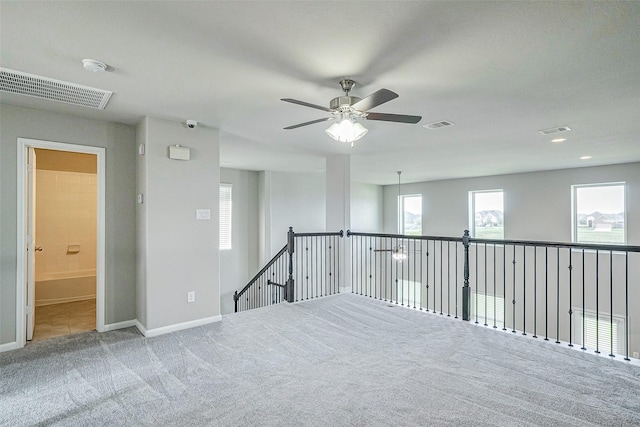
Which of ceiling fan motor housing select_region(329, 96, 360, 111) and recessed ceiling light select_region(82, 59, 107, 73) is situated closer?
recessed ceiling light select_region(82, 59, 107, 73)

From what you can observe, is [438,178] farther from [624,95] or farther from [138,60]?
[138,60]

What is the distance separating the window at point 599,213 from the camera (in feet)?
21.7

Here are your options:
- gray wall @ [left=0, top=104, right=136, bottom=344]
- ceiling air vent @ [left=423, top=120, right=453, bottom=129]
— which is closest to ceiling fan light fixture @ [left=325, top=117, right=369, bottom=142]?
ceiling air vent @ [left=423, top=120, right=453, bottom=129]

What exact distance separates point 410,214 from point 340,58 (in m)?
8.68

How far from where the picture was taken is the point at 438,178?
29.9ft

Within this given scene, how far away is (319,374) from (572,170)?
7513mm

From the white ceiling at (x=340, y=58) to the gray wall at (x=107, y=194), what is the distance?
0.25 meters

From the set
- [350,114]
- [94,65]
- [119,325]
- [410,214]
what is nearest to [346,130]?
[350,114]

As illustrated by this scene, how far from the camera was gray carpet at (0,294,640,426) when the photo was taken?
2156 mm

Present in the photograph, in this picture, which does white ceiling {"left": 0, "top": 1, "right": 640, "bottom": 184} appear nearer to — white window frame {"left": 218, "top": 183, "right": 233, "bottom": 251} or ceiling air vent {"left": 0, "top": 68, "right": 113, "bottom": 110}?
ceiling air vent {"left": 0, "top": 68, "right": 113, "bottom": 110}

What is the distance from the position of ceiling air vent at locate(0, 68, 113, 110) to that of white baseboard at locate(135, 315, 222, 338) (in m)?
2.51

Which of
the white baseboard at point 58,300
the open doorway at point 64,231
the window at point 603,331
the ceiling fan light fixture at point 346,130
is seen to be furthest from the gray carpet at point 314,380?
the window at point 603,331

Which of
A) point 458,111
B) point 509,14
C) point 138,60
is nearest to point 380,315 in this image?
point 458,111

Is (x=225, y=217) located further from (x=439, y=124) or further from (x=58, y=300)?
(x=439, y=124)
